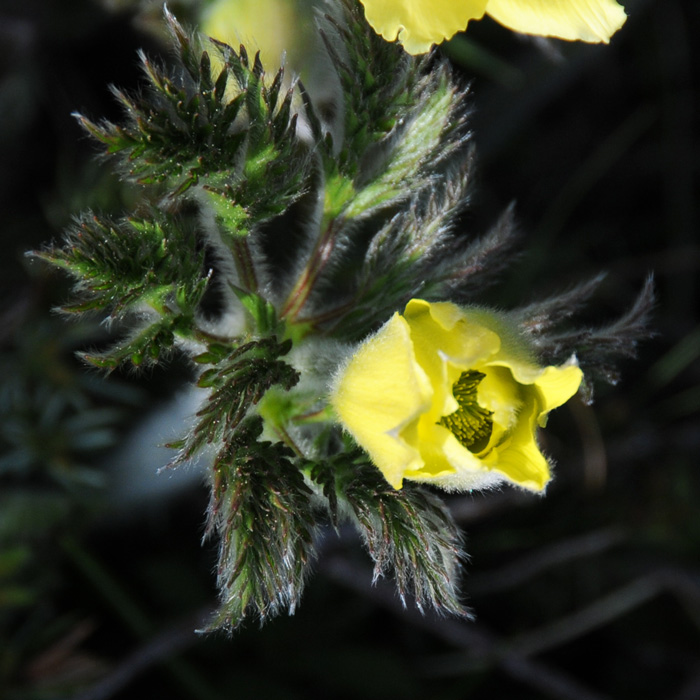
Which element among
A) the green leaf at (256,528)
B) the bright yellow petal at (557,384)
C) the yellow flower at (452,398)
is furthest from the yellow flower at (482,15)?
the green leaf at (256,528)

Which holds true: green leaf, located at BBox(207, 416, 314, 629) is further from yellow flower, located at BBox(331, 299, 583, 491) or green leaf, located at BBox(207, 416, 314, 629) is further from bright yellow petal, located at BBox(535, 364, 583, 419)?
bright yellow petal, located at BBox(535, 364, 583, 419)

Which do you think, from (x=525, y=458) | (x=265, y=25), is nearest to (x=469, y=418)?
(x=525, y=458)

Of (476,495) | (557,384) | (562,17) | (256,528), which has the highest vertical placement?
(562,17)

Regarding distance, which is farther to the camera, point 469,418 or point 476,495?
point 476,495

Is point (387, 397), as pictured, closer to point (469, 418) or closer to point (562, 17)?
point (469, 418)

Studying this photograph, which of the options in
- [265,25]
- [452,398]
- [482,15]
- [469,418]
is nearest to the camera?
[452,398]

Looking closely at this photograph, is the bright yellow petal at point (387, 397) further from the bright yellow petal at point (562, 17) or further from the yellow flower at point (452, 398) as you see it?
the bright yellow petal at point (562, 17)

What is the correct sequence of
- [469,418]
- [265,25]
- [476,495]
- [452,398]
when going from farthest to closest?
[476,495]
[265,25]
[469,418]
[452,398]

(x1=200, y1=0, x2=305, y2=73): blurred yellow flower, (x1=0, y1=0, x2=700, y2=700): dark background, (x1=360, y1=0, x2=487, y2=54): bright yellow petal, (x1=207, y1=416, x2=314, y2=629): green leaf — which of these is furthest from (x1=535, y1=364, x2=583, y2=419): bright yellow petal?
(x1=200, y1=0, x2=305, y2=73): blurred yellow flower

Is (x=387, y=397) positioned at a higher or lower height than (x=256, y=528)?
higher
